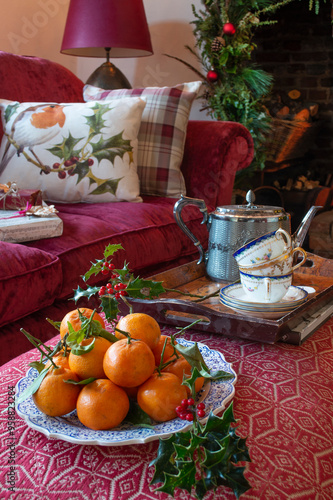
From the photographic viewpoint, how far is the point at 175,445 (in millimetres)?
430

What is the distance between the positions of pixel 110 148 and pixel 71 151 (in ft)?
0.40

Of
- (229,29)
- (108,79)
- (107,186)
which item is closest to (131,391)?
(107,186)

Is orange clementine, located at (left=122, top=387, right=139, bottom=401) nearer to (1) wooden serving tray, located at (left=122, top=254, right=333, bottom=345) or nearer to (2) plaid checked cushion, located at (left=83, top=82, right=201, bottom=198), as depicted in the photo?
(1) wooden serving tray, located at (left=122, top=254, right=333, bottom=345)

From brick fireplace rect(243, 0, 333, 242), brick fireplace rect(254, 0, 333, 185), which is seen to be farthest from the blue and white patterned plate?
brick fireplace rect(254, 0, 333, 185)

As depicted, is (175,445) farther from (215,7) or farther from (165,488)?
(215,7)

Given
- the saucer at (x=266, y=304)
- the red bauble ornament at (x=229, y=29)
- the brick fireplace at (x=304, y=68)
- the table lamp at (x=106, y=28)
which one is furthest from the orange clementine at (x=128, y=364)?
the brick fireplace at (x=304, y=68)

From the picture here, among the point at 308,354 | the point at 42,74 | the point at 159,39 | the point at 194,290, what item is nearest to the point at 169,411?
the point at 308,354

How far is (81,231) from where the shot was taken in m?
1.31

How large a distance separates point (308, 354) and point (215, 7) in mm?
2539

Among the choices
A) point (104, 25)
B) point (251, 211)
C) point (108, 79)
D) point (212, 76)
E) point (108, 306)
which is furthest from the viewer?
point (212, 76)

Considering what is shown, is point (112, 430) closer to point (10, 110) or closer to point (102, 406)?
point (102, 406)

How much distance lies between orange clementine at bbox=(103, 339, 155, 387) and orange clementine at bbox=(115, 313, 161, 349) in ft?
0.14

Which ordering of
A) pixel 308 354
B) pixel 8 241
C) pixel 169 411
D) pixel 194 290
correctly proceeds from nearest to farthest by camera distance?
pixel 169 411 → pixel 308 354 → pixel 194 290 → pixel 8 241

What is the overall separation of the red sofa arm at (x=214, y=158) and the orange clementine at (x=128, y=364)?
4.22 ft
